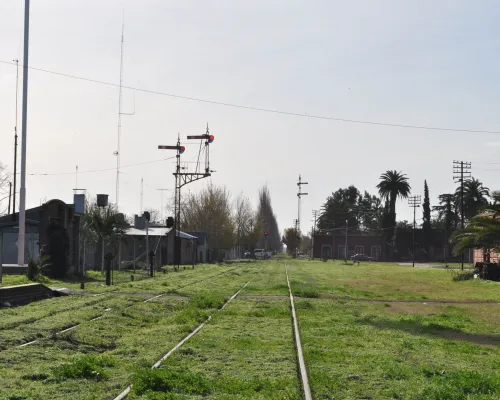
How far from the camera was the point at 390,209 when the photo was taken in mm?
131750

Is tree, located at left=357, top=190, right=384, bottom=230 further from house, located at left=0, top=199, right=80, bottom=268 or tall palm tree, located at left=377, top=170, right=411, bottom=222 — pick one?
house, located at left=0, top=199, right=80, bottom=268

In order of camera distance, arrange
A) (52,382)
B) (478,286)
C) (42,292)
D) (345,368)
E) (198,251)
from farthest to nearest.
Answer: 1. (198,251)
2. (478,286)
3. (42,292)
4. (345,368)
5. (52,382)

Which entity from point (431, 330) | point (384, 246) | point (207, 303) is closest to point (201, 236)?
point (384, 246)

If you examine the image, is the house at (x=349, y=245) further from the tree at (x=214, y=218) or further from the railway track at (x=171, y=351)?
the railway track at (x=171, y=351)

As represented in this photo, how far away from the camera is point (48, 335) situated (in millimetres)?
14688

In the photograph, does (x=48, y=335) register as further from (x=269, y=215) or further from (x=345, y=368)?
(x=269, y=215)

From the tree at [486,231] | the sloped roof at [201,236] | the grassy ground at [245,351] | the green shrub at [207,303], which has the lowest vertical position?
the green shrub at [207,303]

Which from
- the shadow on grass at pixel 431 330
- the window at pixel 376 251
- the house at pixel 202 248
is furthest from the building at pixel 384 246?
the shadow on grass at pixel 431 330

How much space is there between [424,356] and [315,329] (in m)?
4.01

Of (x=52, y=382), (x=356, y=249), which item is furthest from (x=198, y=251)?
(x=52, y=382)

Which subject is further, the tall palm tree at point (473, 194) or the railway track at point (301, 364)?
the tall palm tree at point (473, 194)

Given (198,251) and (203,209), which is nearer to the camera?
(198,251)

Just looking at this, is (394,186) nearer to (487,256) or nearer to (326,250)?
(326,250)

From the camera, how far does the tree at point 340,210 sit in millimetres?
168275
